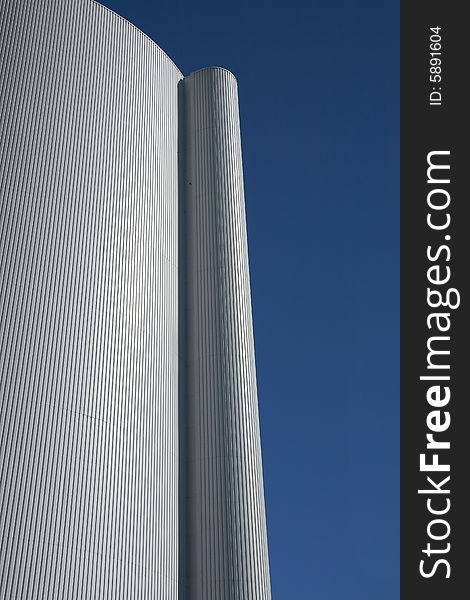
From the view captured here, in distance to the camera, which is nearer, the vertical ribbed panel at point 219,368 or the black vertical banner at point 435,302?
the black vertical banner at point 435,302

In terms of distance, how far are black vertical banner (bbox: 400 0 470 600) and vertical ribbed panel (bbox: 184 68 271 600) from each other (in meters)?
5.07

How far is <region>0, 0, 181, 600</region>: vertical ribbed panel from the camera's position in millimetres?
20906

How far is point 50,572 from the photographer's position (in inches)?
790

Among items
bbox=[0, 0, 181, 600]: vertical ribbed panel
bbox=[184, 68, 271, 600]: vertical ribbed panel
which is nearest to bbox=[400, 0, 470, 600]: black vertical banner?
bbox=[184, 68, 271, 600]: vertical ribbed panel

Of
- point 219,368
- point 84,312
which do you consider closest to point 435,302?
point 219,368

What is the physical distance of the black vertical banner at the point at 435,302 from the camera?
70.1ft

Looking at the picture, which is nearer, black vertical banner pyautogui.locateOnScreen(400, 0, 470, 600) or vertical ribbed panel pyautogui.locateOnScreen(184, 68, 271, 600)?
black vertical banner pyautogui.locateOnScreen(400, 0, 470, 600)

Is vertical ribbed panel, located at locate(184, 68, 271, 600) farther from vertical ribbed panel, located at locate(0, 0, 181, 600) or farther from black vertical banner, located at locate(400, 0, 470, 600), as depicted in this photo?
black vertical banner, located at locate(400, 0, 470, 600)

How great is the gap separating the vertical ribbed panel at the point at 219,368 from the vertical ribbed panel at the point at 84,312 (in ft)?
2.49

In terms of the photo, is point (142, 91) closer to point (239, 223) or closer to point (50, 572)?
point (239, 223)

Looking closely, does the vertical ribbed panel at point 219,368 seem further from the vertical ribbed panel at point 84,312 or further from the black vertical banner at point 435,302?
the black vertical banner at point 435,302

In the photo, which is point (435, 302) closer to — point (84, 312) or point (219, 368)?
point (219, 368)

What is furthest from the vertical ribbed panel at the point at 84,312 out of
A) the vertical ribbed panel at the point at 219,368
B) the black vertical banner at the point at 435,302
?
the black vertical banner at the point at 435,302

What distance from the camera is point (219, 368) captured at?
26.9m
